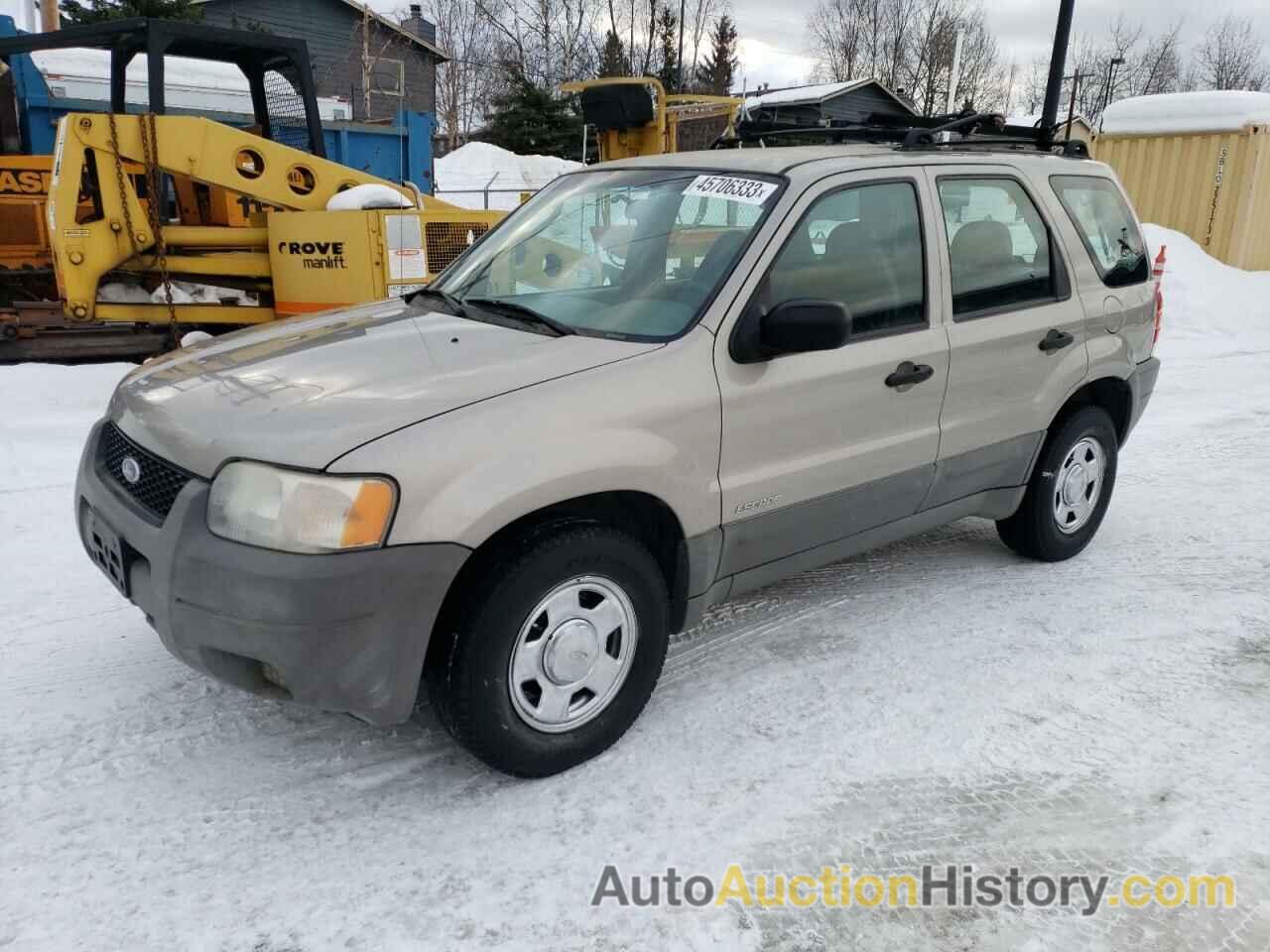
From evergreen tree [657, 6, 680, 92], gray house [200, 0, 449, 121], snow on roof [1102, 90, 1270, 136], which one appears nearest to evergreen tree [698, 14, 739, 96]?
evergreen tree [657, 6, 680, 92]

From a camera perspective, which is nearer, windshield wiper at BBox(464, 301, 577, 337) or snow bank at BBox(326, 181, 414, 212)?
windshield wiper at BBox(464, 301, 577, 337)

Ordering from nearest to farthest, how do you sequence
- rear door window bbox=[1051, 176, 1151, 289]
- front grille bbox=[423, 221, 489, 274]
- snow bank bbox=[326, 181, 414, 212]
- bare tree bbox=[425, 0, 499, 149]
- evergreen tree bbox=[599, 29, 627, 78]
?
1. rear door window bbox=[1051, 176, 1151, 289]
2. snow bank bbox=[326, 181, 414, 212]
3. front grille bbox=[423, 221, 489, 274]
4. evergreen tree bbox=[599, 29, 627, 78]
5. bare tree bbox=[425, 0, 499, 149]

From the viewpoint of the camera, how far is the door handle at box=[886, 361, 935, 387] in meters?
3.62

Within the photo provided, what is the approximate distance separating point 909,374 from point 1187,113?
49.2 ft

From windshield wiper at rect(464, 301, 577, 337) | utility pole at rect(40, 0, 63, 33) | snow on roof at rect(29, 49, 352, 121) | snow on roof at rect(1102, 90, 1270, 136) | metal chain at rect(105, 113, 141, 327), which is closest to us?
windshield wiper at rect(464, 301, 577, 337)

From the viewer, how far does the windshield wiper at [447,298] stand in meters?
3.59

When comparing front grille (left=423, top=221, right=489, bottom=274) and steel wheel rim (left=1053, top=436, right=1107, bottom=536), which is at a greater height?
front grille (left=423, top=221, right=489, bottom=274)

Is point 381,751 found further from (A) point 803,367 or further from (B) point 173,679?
(A) point 803,367

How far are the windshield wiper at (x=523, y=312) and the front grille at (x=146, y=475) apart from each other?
1.19 meters

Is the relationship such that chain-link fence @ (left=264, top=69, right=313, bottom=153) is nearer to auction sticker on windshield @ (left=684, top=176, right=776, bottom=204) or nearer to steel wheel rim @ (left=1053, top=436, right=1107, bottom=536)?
auction sticker on windshield @ (left=684, top=176, right=776, bottom=204)

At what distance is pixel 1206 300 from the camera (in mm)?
13742

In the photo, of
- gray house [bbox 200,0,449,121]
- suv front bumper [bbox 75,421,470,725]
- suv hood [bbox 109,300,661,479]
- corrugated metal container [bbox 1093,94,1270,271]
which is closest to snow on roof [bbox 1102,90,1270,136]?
corrugated metal container [bbox 1093,94,1270,271]

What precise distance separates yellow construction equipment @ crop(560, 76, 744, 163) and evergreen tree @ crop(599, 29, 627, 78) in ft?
112

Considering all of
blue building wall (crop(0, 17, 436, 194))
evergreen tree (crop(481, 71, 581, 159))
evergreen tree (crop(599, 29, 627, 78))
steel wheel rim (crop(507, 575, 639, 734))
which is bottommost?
steel wheel rim (crop(507, 575, 639, 734))
